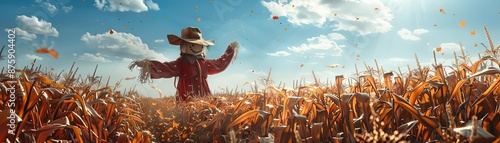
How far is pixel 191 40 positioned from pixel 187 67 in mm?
625

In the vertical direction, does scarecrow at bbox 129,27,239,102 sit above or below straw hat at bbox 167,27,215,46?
below

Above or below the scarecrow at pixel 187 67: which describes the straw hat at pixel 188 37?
above

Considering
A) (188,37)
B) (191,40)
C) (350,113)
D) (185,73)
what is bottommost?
(350,113)

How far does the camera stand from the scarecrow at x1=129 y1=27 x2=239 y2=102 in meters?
8.34

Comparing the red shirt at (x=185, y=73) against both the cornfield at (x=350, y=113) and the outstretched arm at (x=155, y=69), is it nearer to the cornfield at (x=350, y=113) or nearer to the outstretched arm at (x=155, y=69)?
the outstretched arm at (x=155, y=69)

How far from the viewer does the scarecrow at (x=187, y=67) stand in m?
8.34

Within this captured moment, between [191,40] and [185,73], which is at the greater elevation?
[191,40]

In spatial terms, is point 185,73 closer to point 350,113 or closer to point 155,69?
point 155,69

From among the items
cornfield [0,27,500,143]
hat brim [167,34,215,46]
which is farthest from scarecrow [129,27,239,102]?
cornfield [0,27,500,143]

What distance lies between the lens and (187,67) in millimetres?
8562

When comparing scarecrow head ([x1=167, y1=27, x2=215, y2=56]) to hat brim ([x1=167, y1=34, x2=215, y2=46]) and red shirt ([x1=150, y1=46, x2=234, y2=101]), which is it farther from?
red shirt ([x1=150, y1=46, x2=234, y2=101])

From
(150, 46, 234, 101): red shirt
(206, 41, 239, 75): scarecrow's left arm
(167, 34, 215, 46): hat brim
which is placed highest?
(167, 34, 215, 46): hat brim

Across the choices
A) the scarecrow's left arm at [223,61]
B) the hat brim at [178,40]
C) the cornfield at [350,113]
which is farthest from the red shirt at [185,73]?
the cornfield at [350,113]

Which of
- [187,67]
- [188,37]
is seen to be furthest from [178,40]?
[187,67]
